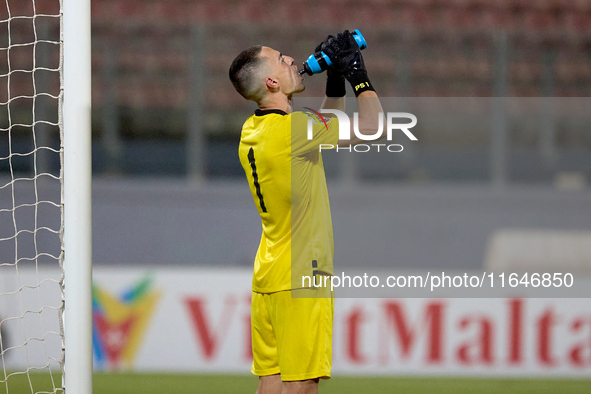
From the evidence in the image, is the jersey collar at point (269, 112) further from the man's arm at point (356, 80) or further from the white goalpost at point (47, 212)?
the white goalpost at point (47, 212)

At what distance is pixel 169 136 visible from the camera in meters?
4.86

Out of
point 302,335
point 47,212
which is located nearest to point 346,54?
point 302,335

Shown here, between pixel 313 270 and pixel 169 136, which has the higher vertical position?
pixel 169 136

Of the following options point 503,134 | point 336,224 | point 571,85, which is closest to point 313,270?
point 336,224

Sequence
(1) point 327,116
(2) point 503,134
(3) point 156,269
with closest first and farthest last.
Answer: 1. (1) point 327,116
2. (3) point 156,269
3. (2) point 503,134

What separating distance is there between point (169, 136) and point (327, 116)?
2759 mm

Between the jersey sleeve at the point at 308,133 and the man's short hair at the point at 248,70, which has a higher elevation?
the man's short hair at the point at 248,70

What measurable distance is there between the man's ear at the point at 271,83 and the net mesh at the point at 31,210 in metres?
1.84

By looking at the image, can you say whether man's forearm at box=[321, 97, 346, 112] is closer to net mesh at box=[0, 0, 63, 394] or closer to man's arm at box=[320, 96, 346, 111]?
man's arm at box=[320, 96, 346, 111]

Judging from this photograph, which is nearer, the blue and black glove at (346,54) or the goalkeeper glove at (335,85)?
the blue and black glove at (346,54)

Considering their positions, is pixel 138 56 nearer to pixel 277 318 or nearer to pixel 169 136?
pixel 169 136

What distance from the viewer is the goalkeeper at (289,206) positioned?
2.05 m

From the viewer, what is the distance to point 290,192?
2107mm

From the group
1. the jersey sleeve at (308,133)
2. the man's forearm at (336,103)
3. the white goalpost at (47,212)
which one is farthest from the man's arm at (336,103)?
the white goalpost at (47,212)
